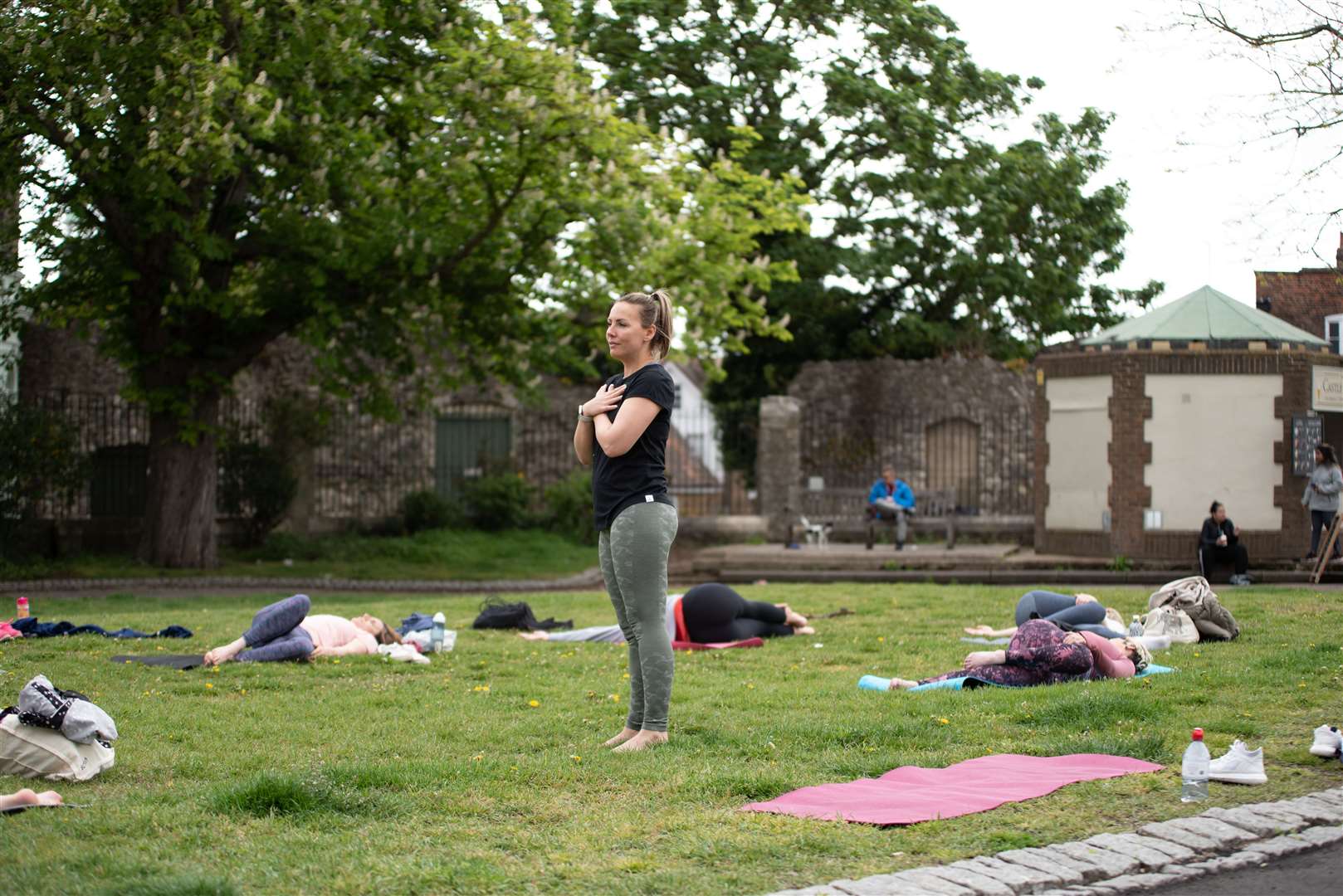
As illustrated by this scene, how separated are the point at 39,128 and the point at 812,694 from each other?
41.9ft

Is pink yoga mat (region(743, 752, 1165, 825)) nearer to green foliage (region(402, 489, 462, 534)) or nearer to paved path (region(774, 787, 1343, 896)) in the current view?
paved path (region(774, 787, 1343, 896))

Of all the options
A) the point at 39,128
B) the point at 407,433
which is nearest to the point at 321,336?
the point at 39,128

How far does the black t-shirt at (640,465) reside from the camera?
696 cm

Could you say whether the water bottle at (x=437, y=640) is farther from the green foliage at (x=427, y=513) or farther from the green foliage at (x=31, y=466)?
the green foliage at (x=427, y=513)

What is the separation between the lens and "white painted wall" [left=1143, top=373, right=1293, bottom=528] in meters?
19.2

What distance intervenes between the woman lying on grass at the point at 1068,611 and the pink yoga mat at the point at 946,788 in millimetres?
3600

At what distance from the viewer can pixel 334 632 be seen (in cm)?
1081

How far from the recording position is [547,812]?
5578mm

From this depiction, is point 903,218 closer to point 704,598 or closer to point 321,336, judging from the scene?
point 321,336

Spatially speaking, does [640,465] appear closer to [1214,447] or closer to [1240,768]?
[1240,768]

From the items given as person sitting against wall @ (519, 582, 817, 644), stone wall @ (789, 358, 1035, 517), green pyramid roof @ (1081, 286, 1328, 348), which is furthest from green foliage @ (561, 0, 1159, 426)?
person sitting against wall @ (519, 582, 817, 644)

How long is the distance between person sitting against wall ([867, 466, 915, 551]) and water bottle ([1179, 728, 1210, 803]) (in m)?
18.4

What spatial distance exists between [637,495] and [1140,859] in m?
3.00

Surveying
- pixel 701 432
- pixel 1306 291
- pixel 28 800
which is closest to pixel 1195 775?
pixel 28 800
